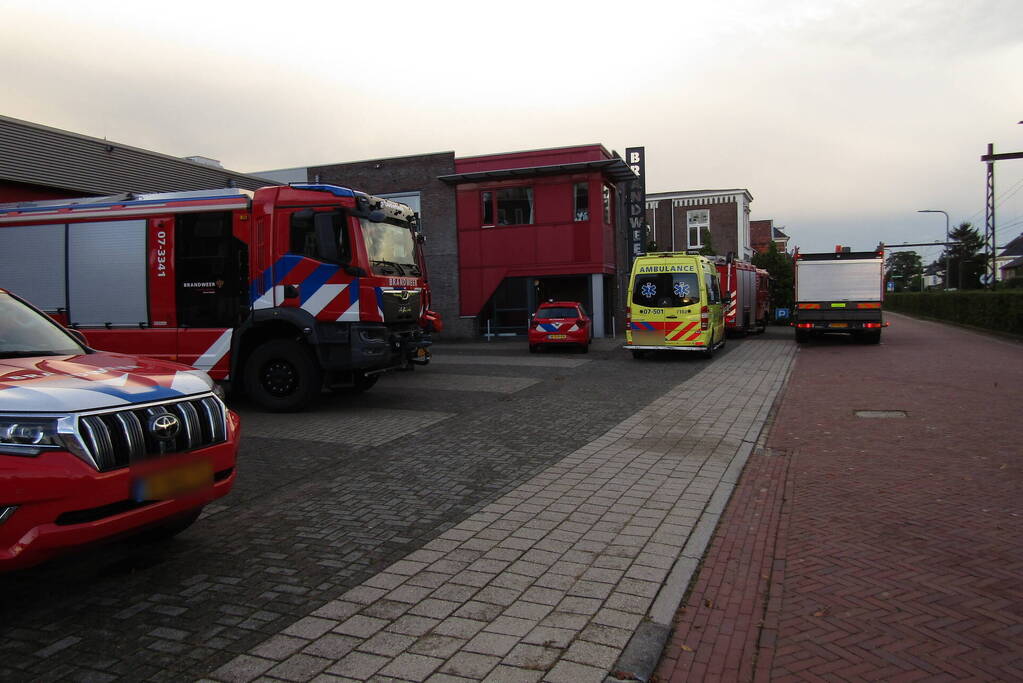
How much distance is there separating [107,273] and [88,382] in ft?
25.0

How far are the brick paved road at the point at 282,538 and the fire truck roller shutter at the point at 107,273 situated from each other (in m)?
2.62

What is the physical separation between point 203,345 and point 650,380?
826 centimetres

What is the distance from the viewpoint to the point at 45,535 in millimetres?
3412

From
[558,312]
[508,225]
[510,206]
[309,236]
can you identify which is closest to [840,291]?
[558,312]

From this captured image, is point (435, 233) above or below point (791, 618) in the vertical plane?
above

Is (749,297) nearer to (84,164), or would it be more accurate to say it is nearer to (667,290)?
(667,290)

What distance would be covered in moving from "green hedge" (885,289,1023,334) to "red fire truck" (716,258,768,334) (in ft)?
27.6

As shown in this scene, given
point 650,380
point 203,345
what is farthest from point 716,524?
point 650,380

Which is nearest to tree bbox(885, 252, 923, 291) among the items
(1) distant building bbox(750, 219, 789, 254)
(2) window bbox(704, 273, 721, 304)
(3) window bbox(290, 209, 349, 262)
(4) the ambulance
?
(1) distant building bbox(750, 219, 789, 254)

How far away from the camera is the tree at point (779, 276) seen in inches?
1515

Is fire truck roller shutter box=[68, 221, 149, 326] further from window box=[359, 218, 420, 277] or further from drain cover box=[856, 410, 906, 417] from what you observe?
drain cover box=[856, 410, 906, 417]

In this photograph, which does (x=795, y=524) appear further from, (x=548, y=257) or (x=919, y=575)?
(x=548, y=257)

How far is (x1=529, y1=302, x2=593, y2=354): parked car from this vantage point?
20938 millimetres

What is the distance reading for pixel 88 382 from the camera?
3.92 metres
